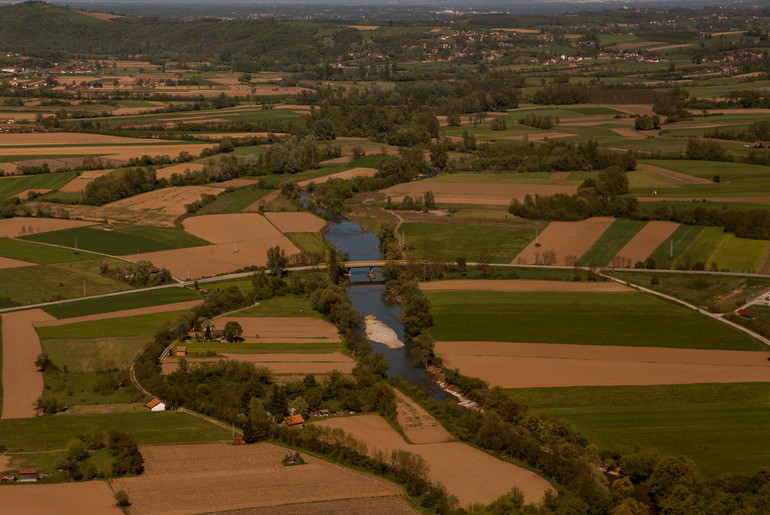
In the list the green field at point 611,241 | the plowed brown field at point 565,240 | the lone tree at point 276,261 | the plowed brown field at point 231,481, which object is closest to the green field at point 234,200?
the lone tree at point 276,261

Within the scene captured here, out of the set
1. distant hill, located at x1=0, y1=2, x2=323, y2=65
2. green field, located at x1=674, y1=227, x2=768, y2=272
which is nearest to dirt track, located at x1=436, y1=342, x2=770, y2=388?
green field, located at x1=674, y1=227, x2=768, y2=272

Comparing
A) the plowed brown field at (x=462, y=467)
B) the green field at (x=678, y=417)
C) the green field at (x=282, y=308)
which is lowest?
the green field at (x=282, y=308)

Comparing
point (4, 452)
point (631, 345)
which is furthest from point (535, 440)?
point (4, 452)

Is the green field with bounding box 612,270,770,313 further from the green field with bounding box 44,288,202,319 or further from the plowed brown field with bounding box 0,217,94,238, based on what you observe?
the plowed brown field with bounding box 0,217,94,238

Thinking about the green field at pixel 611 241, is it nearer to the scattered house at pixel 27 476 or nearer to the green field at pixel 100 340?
the green field at pixel 100 340

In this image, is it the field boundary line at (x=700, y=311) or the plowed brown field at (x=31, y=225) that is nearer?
the field boundary line at (x=700, y=311)

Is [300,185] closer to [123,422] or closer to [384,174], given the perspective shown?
[384,174]
